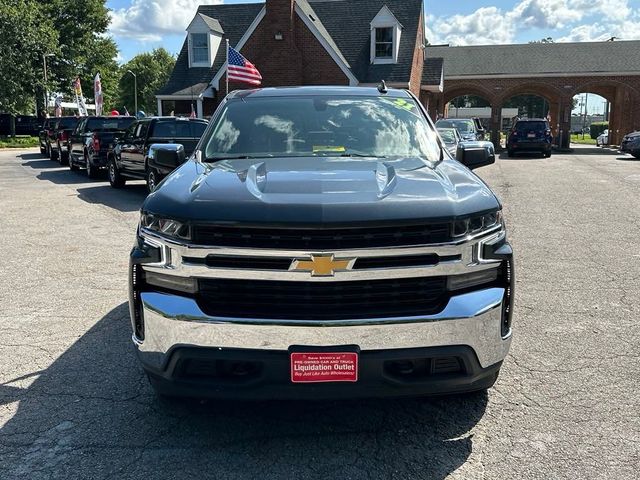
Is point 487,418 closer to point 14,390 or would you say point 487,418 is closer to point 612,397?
point 612,397

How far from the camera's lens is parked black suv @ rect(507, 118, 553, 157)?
27906mm

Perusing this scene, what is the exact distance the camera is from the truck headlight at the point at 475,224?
9.46 ft

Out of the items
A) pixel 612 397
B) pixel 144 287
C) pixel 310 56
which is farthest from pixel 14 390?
pixel 310 56

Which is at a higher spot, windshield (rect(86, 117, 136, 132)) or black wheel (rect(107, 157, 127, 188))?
windshield (rect(86, 117, 136, 132))

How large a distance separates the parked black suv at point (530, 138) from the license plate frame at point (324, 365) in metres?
27.3

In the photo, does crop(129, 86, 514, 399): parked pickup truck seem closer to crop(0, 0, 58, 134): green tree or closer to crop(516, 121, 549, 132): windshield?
crop(516, 121, 549, 132): windshield

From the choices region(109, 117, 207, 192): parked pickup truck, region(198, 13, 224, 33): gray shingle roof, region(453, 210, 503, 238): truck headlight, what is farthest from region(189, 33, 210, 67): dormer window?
region(453, 210, 503, 238): truck headlight

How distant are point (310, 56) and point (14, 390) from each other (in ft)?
80.8

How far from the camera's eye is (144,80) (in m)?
87.5

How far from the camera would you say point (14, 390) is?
385 centimetres

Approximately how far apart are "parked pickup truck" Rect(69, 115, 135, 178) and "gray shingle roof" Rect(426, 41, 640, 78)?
85.0 ft

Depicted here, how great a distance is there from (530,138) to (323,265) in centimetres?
2734

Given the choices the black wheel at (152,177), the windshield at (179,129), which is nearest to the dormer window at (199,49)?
the windshield at (179,129)

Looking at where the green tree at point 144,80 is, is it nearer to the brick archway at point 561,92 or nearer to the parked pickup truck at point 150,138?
the brick archway at point 561,92
